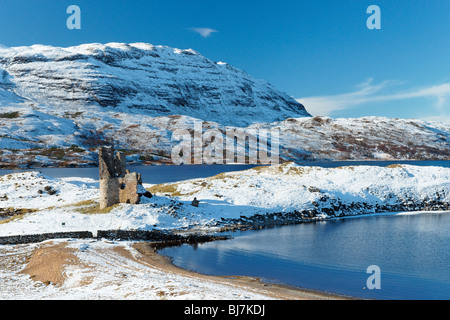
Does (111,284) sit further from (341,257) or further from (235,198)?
(235,198)

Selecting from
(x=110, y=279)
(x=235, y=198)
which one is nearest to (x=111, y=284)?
(x=110, y=279)

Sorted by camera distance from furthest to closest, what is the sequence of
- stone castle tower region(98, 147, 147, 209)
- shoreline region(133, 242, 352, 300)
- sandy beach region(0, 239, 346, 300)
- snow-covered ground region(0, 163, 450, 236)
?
stone castle tower region(98, 147, 147, 209) < snow-covered ground region(0, 163, 450, 236) < shoreline region(133, 242, 352, 300) < sandy beach region(0, 239, 346, 300)

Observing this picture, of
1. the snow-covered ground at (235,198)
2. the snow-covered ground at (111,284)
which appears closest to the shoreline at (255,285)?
the snow-covered ground at (111,284)

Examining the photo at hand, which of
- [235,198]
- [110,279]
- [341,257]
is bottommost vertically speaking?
[341,257]

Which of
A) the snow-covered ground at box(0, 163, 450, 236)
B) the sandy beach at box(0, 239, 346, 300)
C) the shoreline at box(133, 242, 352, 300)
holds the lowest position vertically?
the shoreline at box(133, 242, 352, 300)

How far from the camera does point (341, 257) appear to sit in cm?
3378

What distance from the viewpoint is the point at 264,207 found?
184 feet

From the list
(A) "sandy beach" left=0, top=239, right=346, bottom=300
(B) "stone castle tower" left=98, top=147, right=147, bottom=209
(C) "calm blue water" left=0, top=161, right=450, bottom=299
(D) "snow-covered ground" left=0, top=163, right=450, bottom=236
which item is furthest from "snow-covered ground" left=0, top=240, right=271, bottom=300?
(B) "stone castle tower" left=98, top=147, right=147, bottom=209

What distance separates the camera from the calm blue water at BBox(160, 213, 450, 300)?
2594cm

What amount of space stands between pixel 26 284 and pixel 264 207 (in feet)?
122

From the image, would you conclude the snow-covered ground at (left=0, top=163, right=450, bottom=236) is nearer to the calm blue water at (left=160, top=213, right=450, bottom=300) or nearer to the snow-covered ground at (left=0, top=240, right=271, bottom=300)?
Answer: the calm blue water at (left=160, top=213, right=450, bottom=300)

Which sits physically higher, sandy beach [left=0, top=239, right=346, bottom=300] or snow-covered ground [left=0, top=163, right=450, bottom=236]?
snow-covered ground [left=0, top=163, right=450, bottom=236]
